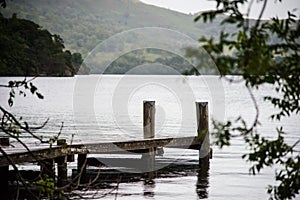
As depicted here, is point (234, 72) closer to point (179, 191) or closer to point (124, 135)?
point (179, 191)

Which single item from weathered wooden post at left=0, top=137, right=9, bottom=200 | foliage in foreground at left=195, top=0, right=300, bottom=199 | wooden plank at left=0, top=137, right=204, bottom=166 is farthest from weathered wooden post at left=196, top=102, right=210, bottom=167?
foliage in foreground at left=195, top=0, right=300, bottom=199

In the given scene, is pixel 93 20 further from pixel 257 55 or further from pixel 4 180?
pixel 257 55

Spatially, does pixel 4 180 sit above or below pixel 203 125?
below

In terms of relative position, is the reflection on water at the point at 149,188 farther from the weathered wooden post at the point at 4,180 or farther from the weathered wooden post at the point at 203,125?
the weathered wooden post at the point at 4,180

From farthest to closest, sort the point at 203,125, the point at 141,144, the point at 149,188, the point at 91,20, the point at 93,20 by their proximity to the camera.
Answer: the point at 93,20 < the point at 91,20 < the point at 203,125 < the point at 141,144 < the point at 149,188

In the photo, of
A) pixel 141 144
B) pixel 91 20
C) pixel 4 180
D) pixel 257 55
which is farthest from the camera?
pixel 91 20

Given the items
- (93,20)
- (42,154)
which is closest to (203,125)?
(42,154)

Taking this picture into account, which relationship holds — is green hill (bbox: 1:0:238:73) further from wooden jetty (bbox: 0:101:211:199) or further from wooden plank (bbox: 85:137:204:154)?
wooden plank (bbox: 85:137:204:154)

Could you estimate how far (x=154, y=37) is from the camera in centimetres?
11538

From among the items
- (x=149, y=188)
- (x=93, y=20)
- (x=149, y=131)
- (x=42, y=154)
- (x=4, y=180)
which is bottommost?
(x=149, y=188)

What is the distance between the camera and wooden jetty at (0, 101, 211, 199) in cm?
1337

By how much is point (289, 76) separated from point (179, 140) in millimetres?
14860

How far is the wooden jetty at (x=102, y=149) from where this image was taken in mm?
13370

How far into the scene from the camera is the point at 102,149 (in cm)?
1698
